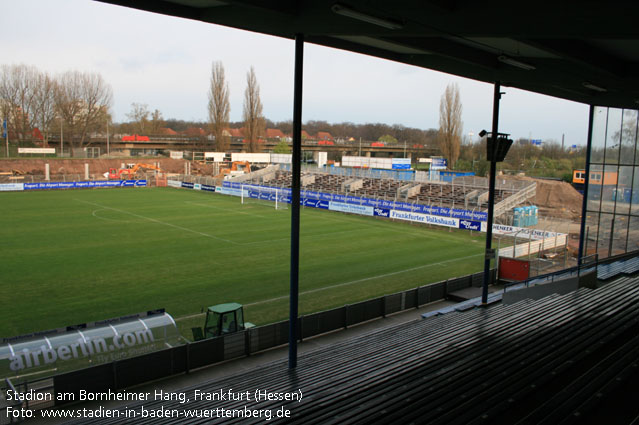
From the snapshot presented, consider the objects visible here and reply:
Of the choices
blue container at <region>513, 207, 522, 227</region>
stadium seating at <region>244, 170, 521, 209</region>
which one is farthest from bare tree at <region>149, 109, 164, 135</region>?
A: blue container at <region>513, 207, 522, 227</region>

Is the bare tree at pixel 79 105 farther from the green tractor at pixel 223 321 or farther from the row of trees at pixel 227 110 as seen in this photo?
the green tractor at pixel 223 321

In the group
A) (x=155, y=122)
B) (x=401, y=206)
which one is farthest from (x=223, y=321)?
(x=155, y=122)

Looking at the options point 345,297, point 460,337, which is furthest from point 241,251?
point 460,337

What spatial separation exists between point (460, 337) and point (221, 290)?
1047 centimetres

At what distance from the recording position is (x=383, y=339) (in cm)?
1212

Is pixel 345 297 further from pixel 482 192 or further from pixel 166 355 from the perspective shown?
pixel 482 192

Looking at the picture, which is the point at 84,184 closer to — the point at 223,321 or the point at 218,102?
the point at 218,102

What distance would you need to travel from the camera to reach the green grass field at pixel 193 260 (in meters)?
16.8

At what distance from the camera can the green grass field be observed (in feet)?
55.1

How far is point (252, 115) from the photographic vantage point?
75312mm

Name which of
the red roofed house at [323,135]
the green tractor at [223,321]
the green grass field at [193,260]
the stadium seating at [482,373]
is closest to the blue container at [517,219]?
the green grass field at [193,260]

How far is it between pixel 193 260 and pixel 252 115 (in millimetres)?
55083

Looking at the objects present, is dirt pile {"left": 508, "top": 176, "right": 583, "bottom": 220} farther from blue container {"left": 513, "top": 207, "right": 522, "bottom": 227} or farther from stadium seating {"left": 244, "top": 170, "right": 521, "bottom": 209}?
blue container {"left": 513, "top": 207, "right": 522, "bottom": 227}

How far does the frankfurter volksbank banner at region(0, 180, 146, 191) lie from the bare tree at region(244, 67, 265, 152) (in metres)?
21.2
